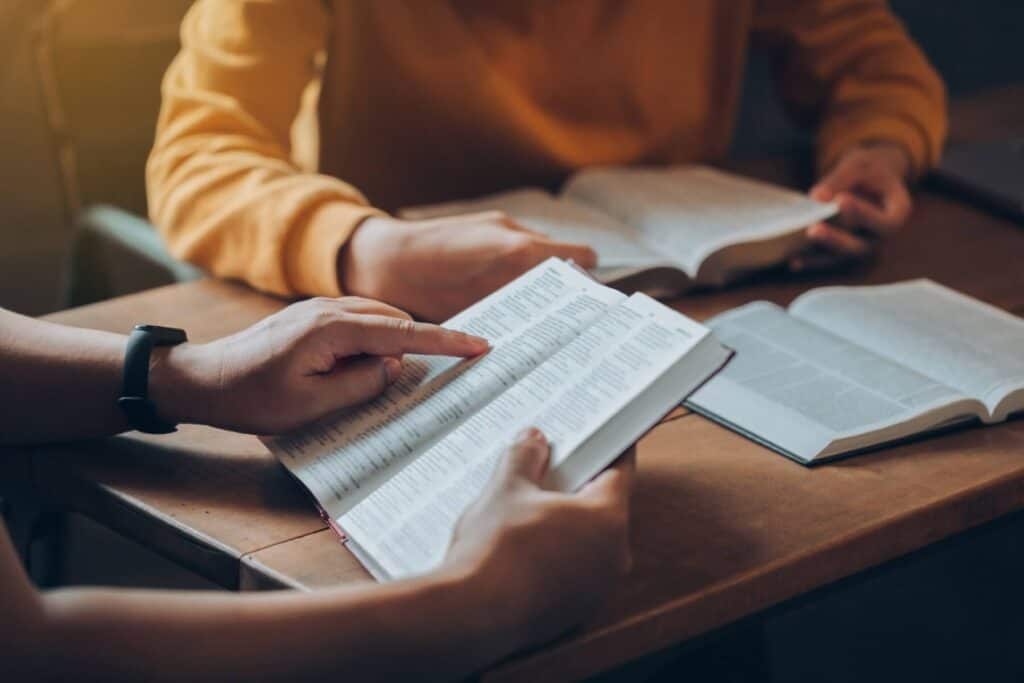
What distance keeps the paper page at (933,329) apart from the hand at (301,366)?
38 centimetres

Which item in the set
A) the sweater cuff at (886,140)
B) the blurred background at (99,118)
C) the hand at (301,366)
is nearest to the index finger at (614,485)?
the hand at (301,366)

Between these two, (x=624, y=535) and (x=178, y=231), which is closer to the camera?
(x=624, y=535)

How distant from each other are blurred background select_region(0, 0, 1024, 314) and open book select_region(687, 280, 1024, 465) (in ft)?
1.92

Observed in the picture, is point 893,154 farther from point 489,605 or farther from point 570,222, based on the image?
point 489,605

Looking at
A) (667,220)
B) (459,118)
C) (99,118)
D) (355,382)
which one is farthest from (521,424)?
(99,118)

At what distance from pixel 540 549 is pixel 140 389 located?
337mm

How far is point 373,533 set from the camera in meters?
0.71

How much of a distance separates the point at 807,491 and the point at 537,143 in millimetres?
717

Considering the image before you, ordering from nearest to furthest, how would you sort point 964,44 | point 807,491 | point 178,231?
point 807,491 → point 178,231 → point 964,44

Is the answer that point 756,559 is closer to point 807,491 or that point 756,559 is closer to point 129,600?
point 807,491

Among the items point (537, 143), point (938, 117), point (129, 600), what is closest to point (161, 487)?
point (129, 600)

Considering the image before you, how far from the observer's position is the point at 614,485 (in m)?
0.70

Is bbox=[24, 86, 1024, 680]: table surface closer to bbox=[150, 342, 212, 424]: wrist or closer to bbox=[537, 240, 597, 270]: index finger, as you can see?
bbox=[150, 342, 212, 424]: wrist

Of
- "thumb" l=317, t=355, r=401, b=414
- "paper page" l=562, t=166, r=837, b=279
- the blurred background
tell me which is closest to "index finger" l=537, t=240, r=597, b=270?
"paper page" l=562, t=166, r=837, b=279
